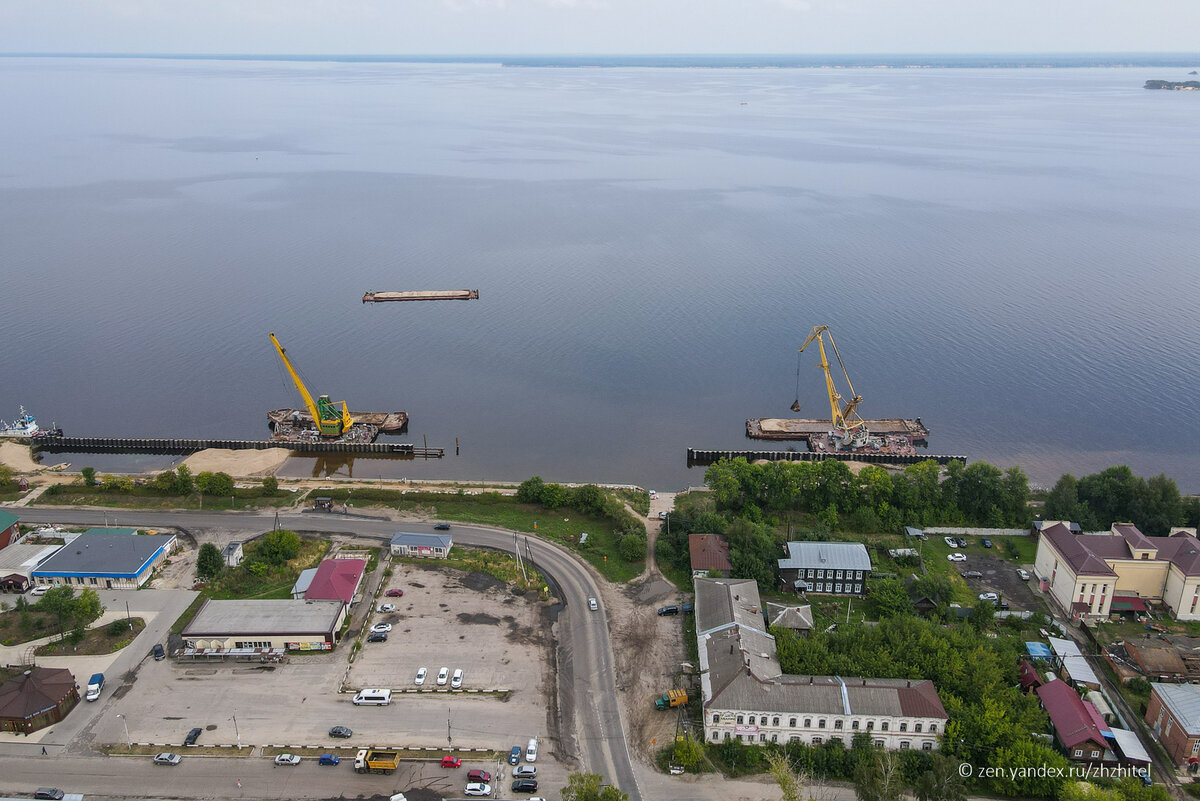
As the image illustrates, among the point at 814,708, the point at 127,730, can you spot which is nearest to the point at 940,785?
the point at 814,708

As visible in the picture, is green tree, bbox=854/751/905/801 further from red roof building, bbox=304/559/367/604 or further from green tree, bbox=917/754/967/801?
red roof building, bbox=304/559/367/604

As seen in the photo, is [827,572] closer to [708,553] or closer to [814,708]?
[708,553]

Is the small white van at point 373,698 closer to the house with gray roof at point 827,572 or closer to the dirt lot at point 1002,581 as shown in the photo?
the house with gray roof at point 827,572

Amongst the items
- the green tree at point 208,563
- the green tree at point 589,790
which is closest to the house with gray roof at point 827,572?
the green tree at point 589,790

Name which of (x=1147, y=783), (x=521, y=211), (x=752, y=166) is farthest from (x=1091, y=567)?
(x=752, y=166)

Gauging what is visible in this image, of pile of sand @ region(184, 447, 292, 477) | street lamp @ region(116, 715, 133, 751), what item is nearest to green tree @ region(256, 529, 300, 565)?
street lamp @ region(116, 715, 133, 751)
